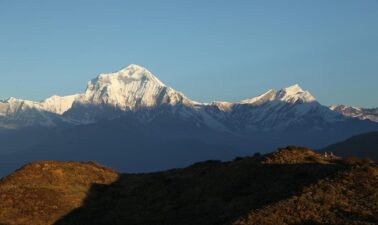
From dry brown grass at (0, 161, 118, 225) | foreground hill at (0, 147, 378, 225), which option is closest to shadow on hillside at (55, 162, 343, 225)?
foreground hill at (0, 147, 378, 225)

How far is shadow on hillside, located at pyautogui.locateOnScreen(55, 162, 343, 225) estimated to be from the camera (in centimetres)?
5472

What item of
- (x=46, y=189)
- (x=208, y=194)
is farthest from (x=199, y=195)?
(x=46, y=189)

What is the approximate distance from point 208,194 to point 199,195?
100cm

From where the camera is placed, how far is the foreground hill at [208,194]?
155 ft

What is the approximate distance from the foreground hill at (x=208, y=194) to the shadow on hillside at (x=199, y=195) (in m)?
0.09

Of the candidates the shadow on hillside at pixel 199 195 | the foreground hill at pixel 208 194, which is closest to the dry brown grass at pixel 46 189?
the foreground hill at pixel 208 194

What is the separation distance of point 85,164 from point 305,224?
44.2 meters

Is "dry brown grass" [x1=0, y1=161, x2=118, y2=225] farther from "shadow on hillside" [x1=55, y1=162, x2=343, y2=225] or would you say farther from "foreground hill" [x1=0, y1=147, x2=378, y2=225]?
"shadow on hillside" [x1=55, y1=162, x2=343, y2=225]

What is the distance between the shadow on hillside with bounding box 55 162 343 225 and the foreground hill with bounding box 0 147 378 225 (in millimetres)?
93

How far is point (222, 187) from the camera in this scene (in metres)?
62.9

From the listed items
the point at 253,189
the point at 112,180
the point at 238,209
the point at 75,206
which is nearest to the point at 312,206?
the point at 238,209

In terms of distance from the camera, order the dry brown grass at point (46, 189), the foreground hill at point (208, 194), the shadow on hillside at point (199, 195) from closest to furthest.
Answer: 1. the foreground hill at point (208, 194)
2. the shadow on hillside at point (199, 195)
3. the dry brown grass at point (46, 189)

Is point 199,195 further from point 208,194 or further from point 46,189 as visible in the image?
point 46,189

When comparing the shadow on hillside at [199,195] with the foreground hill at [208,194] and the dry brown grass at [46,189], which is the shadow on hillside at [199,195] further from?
the dry brown grass at [46,189]
